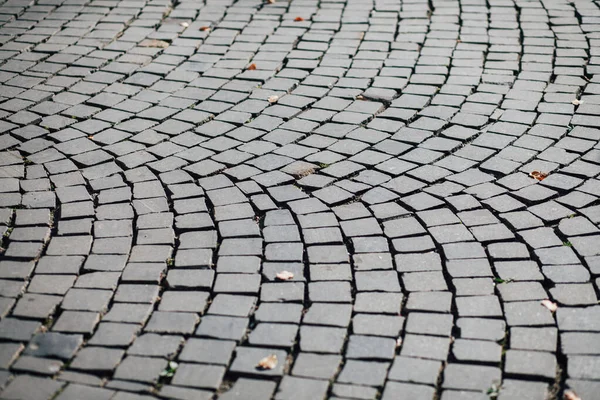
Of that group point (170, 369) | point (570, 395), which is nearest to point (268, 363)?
point (170, 369)

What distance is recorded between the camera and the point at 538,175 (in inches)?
172

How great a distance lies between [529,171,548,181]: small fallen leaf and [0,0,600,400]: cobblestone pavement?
0.01 meters

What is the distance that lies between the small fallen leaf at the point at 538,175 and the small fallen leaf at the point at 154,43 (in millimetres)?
3736

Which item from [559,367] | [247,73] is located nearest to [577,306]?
[559,367]

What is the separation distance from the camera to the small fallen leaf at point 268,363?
2.95 metres

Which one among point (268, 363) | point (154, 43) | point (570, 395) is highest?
point (154, 43)

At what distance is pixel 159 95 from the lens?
18.0ft

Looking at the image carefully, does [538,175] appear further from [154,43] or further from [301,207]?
[154,43]

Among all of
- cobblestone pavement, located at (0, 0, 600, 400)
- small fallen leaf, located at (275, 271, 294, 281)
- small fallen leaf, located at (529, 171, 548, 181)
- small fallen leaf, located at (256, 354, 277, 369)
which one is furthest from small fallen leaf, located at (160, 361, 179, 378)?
small fallen leaf, located at (529, 171, 548, 181)

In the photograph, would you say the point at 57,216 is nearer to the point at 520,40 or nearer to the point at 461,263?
the point at 461,263

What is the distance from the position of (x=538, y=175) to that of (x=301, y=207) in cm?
164

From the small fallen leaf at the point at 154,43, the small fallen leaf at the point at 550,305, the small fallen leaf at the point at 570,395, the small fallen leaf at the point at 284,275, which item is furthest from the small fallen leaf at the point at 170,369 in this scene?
the small fallen leaf at the point at 154,43

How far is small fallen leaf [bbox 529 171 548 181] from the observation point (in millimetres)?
4344

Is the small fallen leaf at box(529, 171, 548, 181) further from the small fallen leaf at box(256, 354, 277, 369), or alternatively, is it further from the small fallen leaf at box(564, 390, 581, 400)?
the small fallen leaf at box(256, 354, 277, 369)
